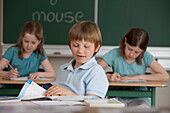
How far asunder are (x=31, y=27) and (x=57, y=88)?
5.64ft

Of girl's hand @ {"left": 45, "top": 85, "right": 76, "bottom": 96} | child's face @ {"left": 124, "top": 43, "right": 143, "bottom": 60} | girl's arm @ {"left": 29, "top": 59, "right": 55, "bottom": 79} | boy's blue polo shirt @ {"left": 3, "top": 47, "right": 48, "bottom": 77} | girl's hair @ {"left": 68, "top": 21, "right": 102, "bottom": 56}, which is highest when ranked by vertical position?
girl's hair @ {"left": 68, "top": 21, "right": 102, "bottom": 56}

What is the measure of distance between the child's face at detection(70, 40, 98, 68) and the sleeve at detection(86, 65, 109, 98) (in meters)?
0.11

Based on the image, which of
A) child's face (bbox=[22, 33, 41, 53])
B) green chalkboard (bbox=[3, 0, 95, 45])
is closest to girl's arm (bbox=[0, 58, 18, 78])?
child's face (bbox=[22, 33, 41, 53])

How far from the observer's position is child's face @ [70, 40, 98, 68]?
150 cm

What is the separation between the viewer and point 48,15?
13.4 feet

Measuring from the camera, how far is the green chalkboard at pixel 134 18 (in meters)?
4.01

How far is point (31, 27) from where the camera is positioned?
2.87 meters

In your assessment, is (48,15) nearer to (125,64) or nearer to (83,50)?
(125,64)

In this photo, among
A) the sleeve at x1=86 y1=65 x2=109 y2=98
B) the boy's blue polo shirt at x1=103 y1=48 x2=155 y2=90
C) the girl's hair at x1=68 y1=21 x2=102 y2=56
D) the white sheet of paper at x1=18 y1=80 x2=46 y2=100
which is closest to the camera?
the white sheet of paper at x1=18 y1=80 x2=46 y2=100

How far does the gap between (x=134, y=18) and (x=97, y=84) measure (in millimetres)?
2804

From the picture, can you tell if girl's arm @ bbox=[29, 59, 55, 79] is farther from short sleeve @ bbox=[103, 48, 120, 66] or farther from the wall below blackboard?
the wall below blackboard

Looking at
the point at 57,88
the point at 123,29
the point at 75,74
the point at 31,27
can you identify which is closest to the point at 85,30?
the point at 75,74

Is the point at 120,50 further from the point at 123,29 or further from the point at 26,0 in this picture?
the point at 26,0

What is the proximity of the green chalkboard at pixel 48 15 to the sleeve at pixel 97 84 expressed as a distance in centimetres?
263
